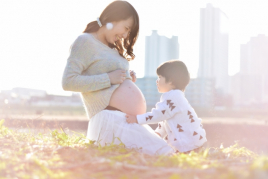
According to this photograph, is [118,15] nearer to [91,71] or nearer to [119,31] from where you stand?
[119,31]

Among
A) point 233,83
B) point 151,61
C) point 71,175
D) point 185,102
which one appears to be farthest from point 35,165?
point 233,83

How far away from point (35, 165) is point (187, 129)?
1.48m

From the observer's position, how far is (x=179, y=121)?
263 centimetres

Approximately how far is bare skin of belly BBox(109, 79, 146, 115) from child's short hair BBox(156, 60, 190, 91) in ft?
1.14

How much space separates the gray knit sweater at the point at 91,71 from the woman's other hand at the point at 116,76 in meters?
0.04

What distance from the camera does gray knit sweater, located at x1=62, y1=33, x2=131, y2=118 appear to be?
2.55 metres

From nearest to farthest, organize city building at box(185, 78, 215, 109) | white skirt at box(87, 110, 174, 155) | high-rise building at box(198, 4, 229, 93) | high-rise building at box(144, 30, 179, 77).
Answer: white skirt at box(87, 110, 174, 155)
high-rise building at box(198, 4, 229, 93)
city building at box(185, 78, 215, 109)
high-rise building at box(144, 30, 179, 77)

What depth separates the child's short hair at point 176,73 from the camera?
2.80 m

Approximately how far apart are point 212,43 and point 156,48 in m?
15.4

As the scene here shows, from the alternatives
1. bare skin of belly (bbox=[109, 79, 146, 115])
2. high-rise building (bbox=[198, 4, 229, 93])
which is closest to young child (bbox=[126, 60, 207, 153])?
bare skin of belly (bbox=[109, 79, 146, 115])

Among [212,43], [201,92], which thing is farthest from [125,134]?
[201,92]

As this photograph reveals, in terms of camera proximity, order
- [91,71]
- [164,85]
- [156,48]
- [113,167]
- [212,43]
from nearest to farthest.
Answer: [113,167], [91,71], [164,85], [212,43], [156,48]

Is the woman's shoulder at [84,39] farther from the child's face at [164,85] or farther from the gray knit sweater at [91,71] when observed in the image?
the child's face at [164,85]

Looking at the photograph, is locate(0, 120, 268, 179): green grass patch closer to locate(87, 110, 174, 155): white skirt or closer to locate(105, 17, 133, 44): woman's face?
locate(87, 110, 174, 155): white skirt
